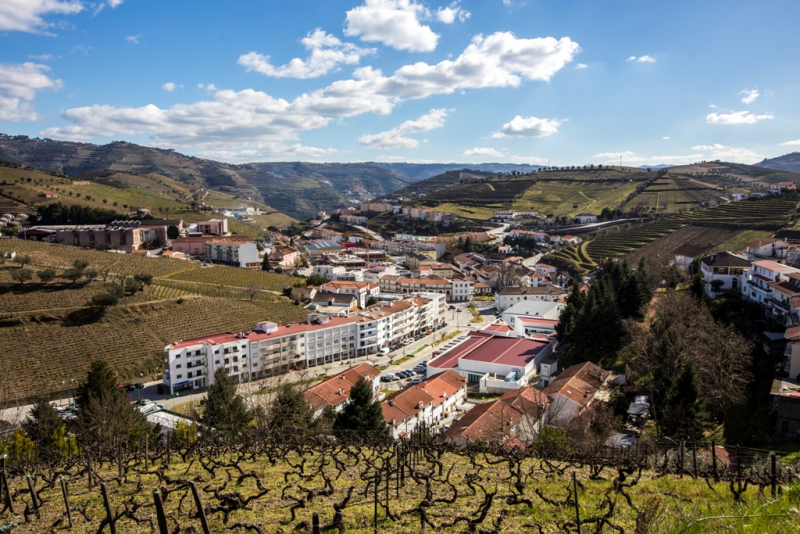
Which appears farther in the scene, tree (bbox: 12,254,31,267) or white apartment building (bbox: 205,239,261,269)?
Result: white apartment building (bbox: 205,239,261,269)

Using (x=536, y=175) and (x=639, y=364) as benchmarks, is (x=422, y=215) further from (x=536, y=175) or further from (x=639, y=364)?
(x=639, y=364)

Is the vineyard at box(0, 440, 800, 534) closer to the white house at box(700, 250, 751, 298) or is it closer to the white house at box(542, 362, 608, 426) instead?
the white house at box(542, 362, 608, 426)

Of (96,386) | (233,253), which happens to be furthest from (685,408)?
(233,253)

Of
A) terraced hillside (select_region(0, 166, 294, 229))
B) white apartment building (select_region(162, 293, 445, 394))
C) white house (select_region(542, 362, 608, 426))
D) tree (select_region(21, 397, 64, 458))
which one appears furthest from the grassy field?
tree (select_region(21, 397, 64, 458))

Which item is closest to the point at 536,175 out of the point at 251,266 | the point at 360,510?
the point at 251,266

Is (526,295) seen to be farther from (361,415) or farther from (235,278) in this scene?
(361,415)
